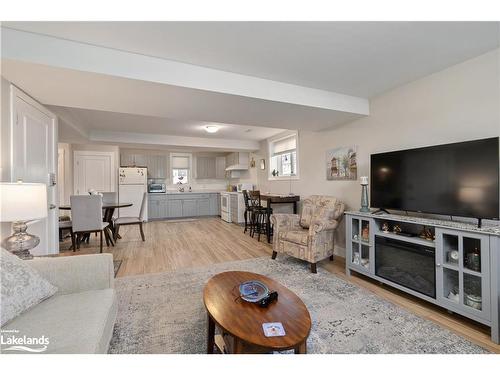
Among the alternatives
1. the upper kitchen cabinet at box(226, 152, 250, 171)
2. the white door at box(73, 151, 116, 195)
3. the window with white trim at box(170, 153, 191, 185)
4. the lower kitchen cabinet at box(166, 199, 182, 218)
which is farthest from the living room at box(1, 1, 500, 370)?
the window with white trim at box(170, 153, 191, 185)

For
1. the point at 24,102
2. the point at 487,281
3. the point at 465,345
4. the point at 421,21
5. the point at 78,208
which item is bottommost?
the point at 465,345

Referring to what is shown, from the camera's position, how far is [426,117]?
2449 mm

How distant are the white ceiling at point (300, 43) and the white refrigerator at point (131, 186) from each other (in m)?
5.20

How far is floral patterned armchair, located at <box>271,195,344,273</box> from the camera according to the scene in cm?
287

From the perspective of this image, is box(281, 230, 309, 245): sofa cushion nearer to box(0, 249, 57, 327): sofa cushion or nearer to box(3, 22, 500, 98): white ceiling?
box(3, 22, 500, 98): white ceiling

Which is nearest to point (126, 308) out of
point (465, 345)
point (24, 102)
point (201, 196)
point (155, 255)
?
point (155, 255)

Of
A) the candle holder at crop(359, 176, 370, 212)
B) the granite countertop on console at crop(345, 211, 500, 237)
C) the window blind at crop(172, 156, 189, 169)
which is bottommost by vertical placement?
the granite countertop on console at crop(345, 211, 500, 237)

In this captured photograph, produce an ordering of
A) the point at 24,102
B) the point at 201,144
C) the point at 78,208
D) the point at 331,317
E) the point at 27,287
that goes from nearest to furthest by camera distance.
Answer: the point at 27,287, the point at 331,317, the point at 24,102, the point at 78,208, the point at 201,144

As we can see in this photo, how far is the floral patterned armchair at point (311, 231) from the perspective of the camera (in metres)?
2.87

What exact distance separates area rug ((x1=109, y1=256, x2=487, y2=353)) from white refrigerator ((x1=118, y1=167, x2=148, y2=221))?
4.37m

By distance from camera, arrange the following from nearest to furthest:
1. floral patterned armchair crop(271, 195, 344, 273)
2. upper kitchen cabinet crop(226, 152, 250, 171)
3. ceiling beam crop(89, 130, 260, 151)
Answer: floral patterned armchair crop(271, 195, 344, 273), ceiling beam crop(89, 130, 260, 151), upper kitchen cabinet crop(226, 152, 250, 171)

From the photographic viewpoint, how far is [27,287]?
125 centimetres
